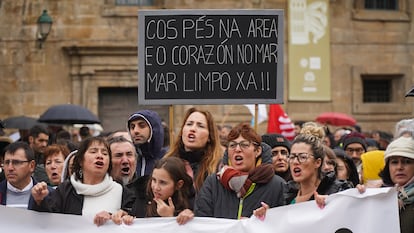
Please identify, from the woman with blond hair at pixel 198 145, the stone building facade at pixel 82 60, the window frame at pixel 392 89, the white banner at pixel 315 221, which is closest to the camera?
the white banner at pixel 315 221

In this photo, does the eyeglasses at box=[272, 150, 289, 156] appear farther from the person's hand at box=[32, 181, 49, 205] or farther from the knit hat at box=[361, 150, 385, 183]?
the person's hand at box=[32, 181, 49, 205]

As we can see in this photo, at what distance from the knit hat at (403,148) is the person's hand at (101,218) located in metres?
1.94

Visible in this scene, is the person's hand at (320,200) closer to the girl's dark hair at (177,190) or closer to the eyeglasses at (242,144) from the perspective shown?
the eyeglasses at (242,144)

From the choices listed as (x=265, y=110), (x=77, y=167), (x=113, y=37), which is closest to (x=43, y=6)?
(x=113, y=37)

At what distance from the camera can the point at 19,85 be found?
23.3 m

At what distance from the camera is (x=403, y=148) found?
745cm

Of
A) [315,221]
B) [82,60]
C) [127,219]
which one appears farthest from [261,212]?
[82,60]

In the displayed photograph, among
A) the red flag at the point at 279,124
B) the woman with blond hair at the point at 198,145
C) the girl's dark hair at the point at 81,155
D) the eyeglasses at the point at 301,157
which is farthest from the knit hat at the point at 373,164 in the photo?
the red flag at the point at 279,124

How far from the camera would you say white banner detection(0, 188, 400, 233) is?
7.22 m

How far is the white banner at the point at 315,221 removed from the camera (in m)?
7.22

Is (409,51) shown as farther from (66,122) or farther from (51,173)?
(51,173)

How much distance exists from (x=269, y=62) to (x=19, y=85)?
581 inches

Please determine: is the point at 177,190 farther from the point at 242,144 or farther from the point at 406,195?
the point at 406,195

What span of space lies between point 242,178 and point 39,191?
4.56 ft
